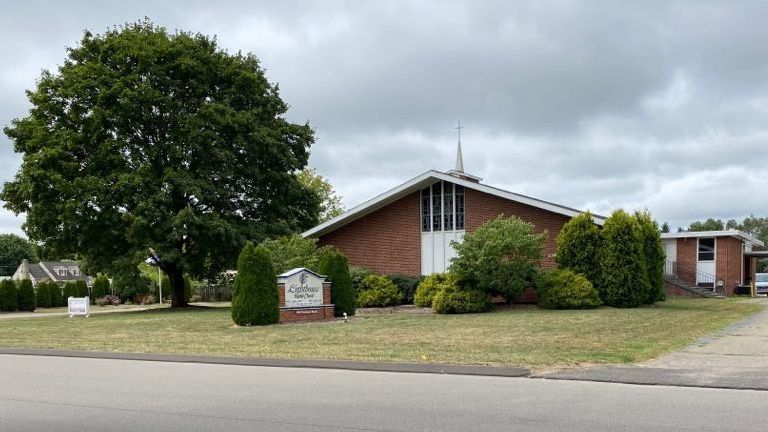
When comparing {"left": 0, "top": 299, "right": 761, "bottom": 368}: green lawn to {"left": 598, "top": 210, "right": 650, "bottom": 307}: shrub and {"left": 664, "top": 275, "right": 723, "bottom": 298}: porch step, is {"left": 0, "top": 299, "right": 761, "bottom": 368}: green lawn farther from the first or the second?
{"left": 664, "top": 275, "right": 723, "bottom": 298}: porch step

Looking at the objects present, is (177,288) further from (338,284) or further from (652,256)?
(652,256)

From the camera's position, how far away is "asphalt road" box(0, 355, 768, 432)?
752cm

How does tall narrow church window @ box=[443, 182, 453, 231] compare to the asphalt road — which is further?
tall narrow church window @ box=[443, 182, 453, 231]

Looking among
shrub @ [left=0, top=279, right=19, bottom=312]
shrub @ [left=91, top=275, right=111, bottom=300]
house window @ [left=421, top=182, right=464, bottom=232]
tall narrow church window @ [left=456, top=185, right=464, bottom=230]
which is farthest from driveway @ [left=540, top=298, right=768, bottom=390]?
shrub @ [left=91, top=275, right=111, bottom=300]

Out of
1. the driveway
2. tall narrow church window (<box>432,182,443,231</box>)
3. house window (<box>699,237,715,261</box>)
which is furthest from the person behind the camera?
house window (<box>699,237,715,261</box>)

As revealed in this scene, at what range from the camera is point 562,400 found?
28.9ft

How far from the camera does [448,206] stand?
100ft

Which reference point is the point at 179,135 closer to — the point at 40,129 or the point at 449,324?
the point at 40,129

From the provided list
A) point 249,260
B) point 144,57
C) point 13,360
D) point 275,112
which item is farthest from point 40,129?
point 13,360

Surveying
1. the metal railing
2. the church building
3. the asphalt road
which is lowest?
the metal railing

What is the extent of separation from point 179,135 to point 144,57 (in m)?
3.75

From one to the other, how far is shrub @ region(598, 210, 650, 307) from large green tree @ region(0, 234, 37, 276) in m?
113

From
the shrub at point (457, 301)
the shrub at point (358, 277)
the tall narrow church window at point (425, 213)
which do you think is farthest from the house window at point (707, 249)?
the shrub at point (358, 277)

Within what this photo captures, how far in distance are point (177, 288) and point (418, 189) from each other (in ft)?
47.2
